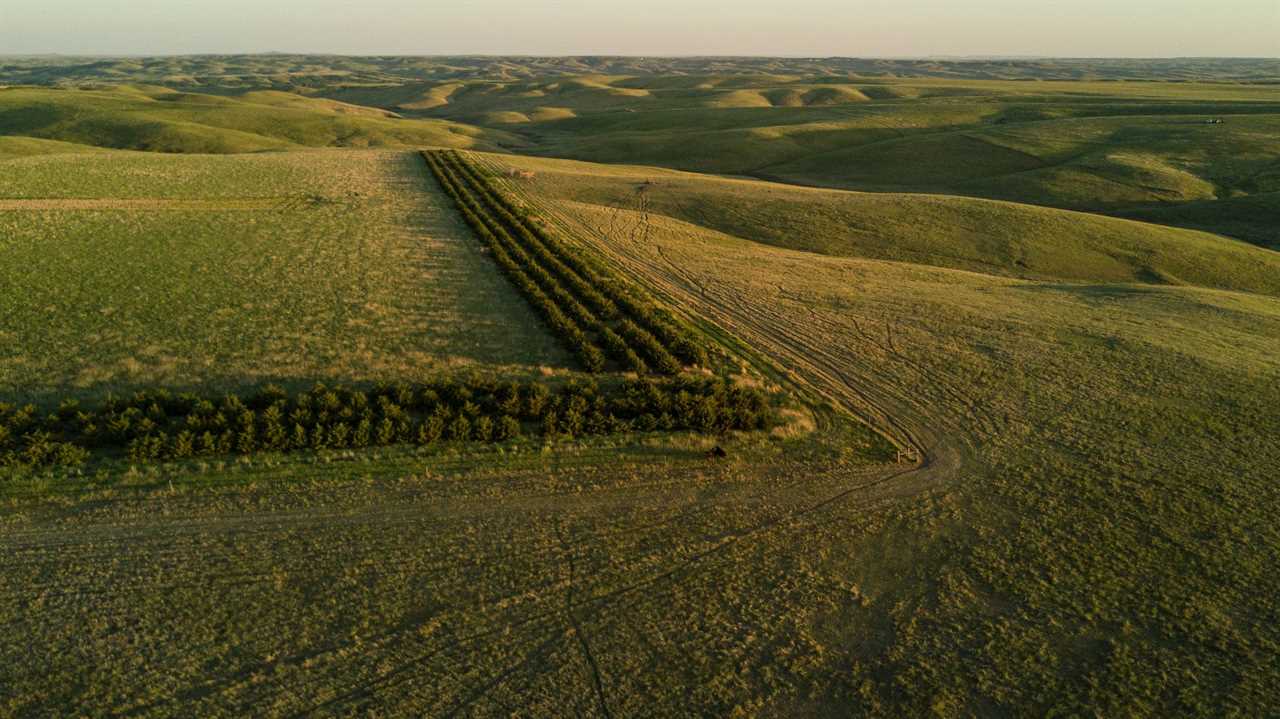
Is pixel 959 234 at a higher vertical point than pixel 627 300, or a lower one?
higher

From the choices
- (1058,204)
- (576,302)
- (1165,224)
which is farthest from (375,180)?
(1165,224)

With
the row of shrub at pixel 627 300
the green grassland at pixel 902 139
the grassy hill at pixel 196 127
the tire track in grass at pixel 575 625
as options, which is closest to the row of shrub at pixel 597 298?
the row of shrub at pixel 627 300

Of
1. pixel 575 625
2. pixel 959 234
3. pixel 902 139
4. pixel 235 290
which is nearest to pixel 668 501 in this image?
pixel 575 625

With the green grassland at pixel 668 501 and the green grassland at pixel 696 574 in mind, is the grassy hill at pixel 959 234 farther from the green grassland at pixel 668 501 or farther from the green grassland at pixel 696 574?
the green grassland at pixel 696 574

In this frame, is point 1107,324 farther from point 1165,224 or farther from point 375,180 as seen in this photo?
point 375,180

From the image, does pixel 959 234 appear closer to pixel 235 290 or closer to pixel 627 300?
pixel 627 300

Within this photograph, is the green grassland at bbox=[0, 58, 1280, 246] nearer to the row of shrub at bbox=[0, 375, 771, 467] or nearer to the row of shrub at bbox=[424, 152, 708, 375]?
the row of shrub at bbox=[424, 152, 708, 375]
